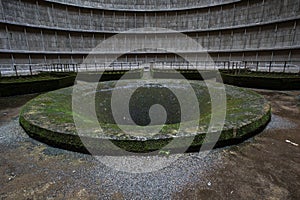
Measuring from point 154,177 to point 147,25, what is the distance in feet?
107

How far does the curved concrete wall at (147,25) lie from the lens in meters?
20.1

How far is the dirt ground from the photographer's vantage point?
91.4 inches

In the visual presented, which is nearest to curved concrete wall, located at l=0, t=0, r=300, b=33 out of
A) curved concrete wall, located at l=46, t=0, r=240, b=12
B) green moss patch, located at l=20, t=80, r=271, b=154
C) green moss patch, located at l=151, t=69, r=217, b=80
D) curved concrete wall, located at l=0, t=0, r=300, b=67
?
curved concrete wall, located at l=0, t=0, r=300, b=67

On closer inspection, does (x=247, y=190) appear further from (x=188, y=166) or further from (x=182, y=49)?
(x=182, y=49)

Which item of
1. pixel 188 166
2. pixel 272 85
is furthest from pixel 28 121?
pixel 272 85

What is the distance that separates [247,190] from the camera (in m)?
2.36

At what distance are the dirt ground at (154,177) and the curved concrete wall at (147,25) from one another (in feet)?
74.6

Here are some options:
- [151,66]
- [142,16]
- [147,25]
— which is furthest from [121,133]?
[142,16]

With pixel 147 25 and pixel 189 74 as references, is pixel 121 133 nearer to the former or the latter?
pixel 189 74

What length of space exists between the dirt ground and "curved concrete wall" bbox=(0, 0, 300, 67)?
74.6 ft

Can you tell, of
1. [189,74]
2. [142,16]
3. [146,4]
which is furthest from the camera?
[142,16]

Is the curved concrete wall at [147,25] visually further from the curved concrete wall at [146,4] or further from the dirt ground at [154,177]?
the dirt ground at [154,177]

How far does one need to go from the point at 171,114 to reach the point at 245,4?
75.7 ft

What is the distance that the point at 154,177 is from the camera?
2.69 m
